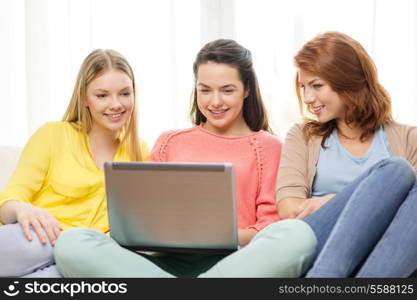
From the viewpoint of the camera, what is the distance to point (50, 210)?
73.4 inches

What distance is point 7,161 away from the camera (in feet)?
6.73

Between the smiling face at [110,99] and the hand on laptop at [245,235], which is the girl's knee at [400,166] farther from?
the smiling face at [110,99]

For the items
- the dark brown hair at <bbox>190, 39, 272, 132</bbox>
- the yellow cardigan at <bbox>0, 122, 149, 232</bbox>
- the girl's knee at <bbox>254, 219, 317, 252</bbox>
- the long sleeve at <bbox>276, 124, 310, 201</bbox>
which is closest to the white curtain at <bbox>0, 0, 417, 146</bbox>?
the dark brown hair at <bbox>190, 39, 272, 132</bbox>

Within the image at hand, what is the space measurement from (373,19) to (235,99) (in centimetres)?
108

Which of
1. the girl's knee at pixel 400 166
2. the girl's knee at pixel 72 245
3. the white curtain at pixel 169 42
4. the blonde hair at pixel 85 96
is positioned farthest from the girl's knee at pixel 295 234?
the white curtain at pixel 169 42

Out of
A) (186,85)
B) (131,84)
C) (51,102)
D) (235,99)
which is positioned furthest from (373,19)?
(51,102)

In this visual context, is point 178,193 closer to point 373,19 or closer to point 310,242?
point 310,242

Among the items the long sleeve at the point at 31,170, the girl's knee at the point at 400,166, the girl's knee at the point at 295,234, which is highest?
the girl's knee at the point at 400,166

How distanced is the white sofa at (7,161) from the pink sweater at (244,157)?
0.45 metres

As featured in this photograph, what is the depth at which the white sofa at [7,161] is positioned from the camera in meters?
2.04

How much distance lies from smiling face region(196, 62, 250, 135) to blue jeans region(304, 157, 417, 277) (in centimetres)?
57

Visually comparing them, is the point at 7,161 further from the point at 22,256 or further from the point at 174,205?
the point at 174,205

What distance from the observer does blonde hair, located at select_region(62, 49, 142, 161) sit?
6.35ft

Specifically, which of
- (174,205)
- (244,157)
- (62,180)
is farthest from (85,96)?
(174,205)
